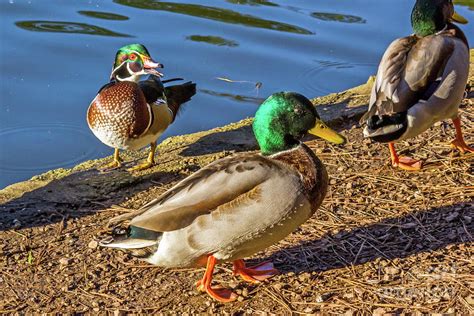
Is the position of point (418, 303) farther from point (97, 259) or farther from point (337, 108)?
point (337, 108)

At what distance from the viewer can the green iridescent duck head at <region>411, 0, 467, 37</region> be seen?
5.48m

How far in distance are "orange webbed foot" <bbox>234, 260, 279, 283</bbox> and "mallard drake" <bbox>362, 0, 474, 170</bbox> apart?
A: 1.29 metres

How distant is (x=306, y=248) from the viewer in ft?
14.3

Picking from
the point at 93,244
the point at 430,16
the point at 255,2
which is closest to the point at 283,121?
the point at 93,244

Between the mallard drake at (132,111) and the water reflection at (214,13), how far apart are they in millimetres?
2974

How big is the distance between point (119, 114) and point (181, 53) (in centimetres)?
256

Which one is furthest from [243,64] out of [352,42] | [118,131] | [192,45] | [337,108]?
[118,131]

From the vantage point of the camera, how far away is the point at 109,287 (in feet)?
13.6

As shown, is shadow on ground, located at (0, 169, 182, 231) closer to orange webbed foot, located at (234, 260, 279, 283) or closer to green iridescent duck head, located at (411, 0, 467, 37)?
orange webbed foot, located at (234, 260, 279, 283)

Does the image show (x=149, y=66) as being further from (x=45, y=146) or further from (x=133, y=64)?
(x=45, y=146)

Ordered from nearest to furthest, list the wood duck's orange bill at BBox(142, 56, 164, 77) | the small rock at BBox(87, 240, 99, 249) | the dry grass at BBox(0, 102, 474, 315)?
1. the dry grass at BBox(0, 102, 474, 315)
2. the small rock at BBox(87, 240, 99, 249)
3. the wood duck's orange bill at BBox(142, 56, 164, 77)

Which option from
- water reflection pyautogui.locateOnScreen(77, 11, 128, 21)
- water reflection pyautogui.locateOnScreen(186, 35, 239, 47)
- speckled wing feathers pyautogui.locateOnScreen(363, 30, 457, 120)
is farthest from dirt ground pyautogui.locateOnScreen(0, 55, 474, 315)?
water reflection pyautogui.locateOnScreen(77, 11, 128, 21)

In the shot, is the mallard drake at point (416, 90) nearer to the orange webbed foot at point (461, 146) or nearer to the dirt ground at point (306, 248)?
the orange webbed foot at point (461, 146)

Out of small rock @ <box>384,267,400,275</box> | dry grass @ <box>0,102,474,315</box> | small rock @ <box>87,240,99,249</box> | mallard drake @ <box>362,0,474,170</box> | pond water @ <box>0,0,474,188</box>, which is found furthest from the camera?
pond water @ <box>0,0,474,188</box>
